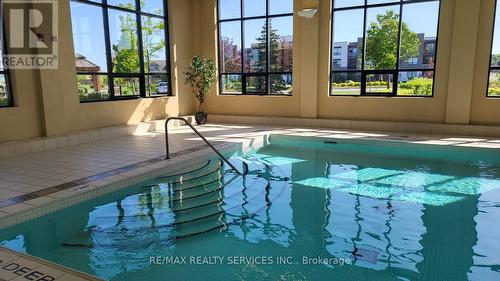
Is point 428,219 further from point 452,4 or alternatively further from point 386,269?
point 452,4

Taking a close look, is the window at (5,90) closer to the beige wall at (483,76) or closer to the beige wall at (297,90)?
the beige wall at (297,90)

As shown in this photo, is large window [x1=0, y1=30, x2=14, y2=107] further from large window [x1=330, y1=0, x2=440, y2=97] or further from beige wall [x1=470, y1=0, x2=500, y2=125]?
beige wall [x1=470, y1=0, x2=500, y2=125]

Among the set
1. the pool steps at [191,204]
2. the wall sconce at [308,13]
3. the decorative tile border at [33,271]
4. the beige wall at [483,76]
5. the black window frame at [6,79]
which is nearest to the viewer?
the decorative tile border at [33,271]

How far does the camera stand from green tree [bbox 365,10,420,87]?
7234mm

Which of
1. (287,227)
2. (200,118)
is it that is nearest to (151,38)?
(200,118)

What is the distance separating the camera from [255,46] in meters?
8.94

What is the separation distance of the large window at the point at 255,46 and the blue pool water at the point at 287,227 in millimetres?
4090

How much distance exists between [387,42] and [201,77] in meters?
4.21

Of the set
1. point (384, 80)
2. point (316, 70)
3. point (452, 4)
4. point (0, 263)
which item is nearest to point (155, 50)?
point (316, 70)

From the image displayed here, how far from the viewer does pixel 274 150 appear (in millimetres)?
6570

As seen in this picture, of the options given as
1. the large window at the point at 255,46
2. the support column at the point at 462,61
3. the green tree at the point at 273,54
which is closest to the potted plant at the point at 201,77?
the large window at the point at 255,46

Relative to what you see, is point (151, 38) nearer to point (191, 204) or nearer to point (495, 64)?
point (191, 204)

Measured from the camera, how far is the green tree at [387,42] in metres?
7.23

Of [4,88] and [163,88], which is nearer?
[4,88]
